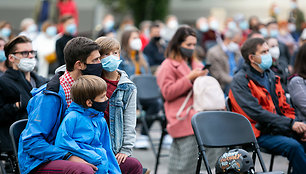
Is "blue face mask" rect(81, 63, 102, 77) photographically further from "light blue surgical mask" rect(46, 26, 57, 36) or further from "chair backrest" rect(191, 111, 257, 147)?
"light blue surgical mask" rect(46, 26, 57, 36)

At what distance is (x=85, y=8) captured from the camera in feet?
85.5

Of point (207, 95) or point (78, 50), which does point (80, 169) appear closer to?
point (78, 50)

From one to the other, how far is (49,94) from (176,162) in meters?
2.54

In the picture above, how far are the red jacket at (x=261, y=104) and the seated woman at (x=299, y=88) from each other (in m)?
0.09

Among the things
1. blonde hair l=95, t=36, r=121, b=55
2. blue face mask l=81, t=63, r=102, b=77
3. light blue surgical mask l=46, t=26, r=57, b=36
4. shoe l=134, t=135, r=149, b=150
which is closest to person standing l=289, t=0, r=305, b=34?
light blue surgical mask l=46, t=26, r=57, b=36

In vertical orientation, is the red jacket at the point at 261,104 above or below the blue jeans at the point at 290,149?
above

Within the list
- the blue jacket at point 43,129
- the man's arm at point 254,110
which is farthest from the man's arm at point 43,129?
the man's arm at point 254,110

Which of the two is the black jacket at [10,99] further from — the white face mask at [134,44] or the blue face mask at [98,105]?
the white face mask at [134,44]

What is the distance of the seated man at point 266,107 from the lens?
556 cm

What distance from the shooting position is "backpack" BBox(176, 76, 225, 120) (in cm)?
582

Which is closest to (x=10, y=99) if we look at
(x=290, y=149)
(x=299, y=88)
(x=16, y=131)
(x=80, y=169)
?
(x=16, y=131)

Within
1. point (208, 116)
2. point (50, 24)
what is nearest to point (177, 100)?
point (208, 116)

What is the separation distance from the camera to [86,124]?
3.93 meters

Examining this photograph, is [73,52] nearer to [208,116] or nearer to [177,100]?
[208,116]
